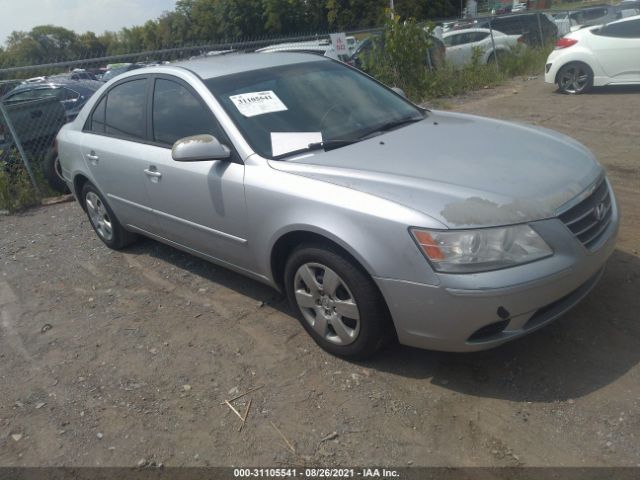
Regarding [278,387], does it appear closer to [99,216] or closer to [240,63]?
[240,63]

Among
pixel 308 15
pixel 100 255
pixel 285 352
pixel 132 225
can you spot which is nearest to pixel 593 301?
pixel 285 352

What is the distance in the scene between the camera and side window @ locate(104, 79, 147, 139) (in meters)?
4.50

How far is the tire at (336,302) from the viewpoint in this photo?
118 inches

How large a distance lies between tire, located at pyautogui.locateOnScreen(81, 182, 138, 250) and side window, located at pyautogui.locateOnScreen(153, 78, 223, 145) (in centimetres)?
125

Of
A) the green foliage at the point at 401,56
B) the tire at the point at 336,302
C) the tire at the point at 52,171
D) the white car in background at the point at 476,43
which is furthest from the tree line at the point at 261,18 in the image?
the tire at the point at 336,302

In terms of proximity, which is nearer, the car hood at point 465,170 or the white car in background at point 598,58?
the car hood at point 465,170

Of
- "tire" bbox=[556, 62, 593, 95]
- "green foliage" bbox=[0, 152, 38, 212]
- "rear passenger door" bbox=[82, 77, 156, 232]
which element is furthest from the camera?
"tire" bbox=[556, 62, 593, 95]

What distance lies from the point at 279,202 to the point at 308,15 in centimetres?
6704

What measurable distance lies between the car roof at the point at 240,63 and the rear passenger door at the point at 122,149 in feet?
0.97

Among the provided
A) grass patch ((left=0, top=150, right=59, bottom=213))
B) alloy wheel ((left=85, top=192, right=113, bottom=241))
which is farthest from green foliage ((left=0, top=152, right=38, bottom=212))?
alloy wheel ((left=85, top=192, right=113, bottom=241))

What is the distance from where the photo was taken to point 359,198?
295 centimetres

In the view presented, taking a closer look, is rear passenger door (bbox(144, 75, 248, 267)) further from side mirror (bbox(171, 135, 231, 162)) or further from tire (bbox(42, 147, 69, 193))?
tire (bbox(42, 147, 69, 193))

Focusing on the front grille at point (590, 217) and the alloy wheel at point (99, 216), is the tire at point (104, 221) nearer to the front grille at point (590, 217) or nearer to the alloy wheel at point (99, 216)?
the alloy wheel at point (99, 216)

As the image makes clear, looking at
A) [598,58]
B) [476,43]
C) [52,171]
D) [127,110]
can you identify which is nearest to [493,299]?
[127,110]
